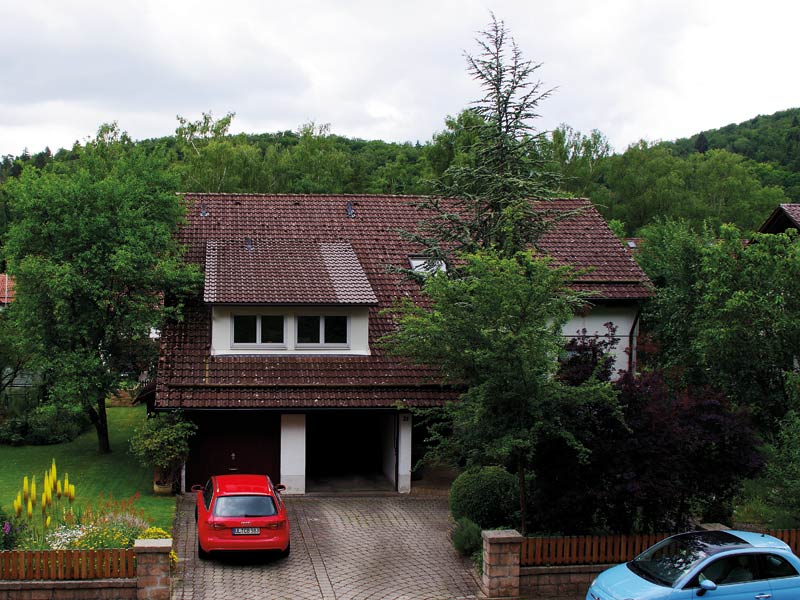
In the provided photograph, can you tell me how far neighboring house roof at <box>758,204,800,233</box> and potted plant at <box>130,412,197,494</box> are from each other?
71.1 feet

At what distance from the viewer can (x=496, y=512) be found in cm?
1739

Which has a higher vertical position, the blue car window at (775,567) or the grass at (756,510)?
the blue car window at (775,567)

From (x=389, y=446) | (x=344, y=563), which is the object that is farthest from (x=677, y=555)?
(x=389, y=446)

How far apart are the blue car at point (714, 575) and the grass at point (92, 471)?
9.90 meters

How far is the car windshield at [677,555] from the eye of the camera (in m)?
12.6

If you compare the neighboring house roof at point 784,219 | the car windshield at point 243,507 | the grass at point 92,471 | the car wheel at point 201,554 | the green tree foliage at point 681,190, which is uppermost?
the green tree foliage at point 681,190

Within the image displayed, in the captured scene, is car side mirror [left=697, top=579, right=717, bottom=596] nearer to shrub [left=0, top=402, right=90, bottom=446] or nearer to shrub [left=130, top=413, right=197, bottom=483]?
shrub [left=130, top=413, right=197, bottom=483]

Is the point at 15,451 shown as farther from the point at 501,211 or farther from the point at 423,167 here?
the point at 423,167

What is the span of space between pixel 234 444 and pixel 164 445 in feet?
6.81

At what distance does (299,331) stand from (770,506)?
1256 cm

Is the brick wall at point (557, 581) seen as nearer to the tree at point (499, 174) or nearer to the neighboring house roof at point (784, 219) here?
the tree at point (499, 174)

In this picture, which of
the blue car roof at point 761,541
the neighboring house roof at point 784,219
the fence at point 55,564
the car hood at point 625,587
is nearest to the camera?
A: the car hood at point 625,587

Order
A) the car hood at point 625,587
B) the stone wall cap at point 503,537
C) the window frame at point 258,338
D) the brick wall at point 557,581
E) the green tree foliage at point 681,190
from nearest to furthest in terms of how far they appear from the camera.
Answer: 1. the car hood at point 625,587
2. the stone wall cap at point 503,537
3. the brick wall at point 557,581
4. the window frame at point 258,338
5. the green tree foliage at point 681,190

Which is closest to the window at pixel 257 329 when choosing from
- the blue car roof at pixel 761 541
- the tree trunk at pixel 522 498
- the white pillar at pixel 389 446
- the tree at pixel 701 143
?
the white pillar at pixel 389 446
